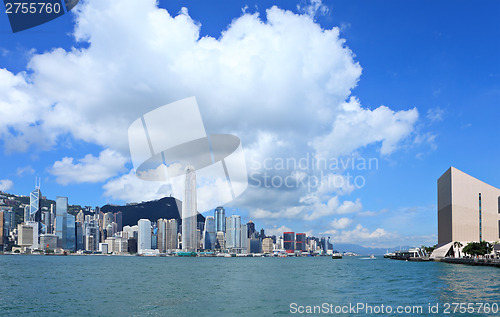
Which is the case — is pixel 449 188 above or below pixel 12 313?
above

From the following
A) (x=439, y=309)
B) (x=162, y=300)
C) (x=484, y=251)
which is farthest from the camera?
(x=484, y=251)

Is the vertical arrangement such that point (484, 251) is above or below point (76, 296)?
below

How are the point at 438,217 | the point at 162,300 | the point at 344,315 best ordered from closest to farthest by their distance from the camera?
the point at 344,315 < the point at 162,300 < the point at 438,217

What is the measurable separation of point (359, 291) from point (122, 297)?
22247 millimetres

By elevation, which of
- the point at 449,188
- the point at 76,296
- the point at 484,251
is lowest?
the point at 484,251

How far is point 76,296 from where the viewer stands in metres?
36.7

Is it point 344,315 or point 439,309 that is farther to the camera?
point 439,309

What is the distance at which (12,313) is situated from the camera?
1080 inches

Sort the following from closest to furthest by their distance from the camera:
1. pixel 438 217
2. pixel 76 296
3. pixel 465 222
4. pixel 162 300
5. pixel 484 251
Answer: pixel 162 300 < pixel 76 296 < pixel 484 251 < pixel 465 222 < pixel 438 217

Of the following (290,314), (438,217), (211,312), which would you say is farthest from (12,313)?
(438,217)

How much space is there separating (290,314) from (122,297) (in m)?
16.0

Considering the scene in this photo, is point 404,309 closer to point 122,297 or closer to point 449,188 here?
point 122,297

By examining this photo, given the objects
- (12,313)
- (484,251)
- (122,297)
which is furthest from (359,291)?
(484,251)

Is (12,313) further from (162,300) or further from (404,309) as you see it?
(404,309)
